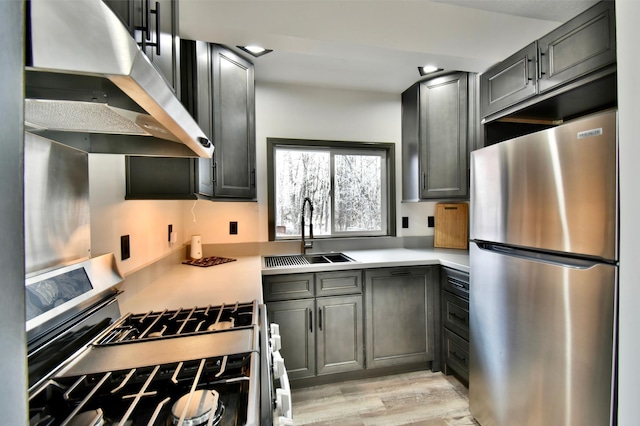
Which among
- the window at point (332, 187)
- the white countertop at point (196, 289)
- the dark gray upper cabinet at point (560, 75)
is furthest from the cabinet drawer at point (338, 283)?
the dark gray upper cabinet at point (560, 75)

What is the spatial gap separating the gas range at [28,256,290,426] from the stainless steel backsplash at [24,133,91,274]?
0.28 ft

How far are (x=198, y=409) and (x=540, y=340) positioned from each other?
1420 mm

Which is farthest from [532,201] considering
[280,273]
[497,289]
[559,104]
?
[280,273]

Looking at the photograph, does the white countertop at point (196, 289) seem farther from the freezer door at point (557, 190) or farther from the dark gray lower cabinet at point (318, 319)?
the freezer door at point (557, 190)

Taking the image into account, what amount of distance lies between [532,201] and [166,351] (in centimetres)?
155

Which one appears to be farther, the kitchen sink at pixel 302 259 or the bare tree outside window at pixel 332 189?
the bare tree outside window at pixel 332 189

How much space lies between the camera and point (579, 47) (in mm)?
1215

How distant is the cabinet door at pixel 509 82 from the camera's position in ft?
4.72

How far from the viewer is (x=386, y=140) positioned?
2.70 m

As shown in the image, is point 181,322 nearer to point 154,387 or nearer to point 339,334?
point 154,387

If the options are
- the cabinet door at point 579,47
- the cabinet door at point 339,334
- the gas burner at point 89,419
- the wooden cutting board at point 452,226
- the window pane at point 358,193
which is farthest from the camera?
the window pane at point 358,193

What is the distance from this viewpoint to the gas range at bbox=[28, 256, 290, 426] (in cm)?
56

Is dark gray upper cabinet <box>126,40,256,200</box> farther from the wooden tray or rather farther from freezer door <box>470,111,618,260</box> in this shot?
freezer door <box>470,111,618,260</box>

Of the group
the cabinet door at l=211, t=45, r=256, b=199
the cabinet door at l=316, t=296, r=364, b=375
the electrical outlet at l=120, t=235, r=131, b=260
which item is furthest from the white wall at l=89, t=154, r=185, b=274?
the cabinet door at l=316, t=296, r=364, b=375
